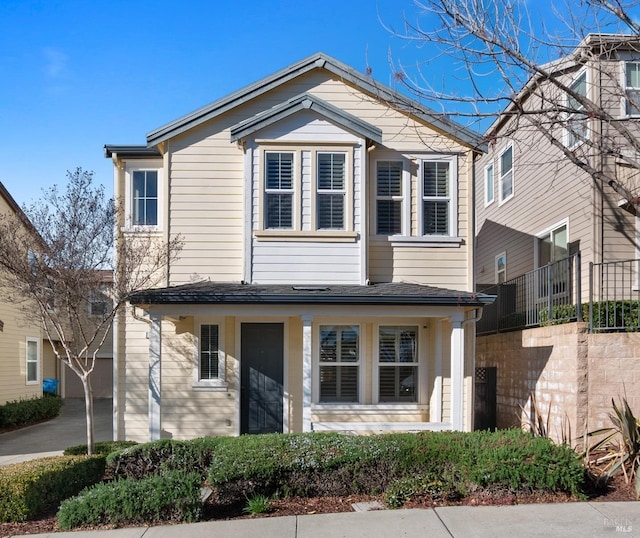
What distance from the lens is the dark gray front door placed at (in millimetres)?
12102

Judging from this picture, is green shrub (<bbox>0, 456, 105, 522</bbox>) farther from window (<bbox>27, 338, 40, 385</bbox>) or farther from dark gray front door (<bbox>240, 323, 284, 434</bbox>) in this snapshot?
window (<bbox>27, 338, 40, 385</bbox>)

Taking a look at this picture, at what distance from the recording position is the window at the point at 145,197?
12398 mm

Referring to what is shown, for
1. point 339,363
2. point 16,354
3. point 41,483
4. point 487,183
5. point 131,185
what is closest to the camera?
point 41,483

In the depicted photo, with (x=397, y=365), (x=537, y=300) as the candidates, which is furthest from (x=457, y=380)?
(x=537, y=300)

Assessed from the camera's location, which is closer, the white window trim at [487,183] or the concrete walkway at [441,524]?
the concrete walkway at [441,524]

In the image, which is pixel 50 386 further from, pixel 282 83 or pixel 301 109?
pixel 301 109

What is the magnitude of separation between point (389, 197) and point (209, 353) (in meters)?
4.54

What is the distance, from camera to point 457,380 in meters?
10.9

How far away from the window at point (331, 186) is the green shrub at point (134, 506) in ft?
19.6

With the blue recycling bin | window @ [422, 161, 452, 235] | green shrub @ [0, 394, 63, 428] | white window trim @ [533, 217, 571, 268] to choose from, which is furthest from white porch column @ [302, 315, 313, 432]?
the blue recycling bin

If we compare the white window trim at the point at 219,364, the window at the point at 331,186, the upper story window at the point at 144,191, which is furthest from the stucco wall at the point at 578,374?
the upper story window at the point at 144,191

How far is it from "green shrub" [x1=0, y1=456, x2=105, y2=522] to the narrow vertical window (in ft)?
10.8

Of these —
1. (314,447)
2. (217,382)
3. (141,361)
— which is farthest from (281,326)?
(314,447)

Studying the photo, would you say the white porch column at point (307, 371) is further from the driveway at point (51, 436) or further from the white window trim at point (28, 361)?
the white window trim at point (28, 361)
